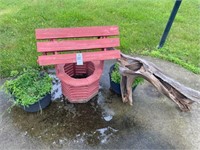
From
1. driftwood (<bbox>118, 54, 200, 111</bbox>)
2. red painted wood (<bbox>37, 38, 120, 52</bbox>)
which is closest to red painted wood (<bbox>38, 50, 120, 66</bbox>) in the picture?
red painted wood (<bbox>37, 38, 120, 52</bbox>)

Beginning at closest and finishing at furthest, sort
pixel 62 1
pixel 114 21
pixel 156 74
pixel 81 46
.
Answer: pixel 156 74 < pixel 81 46 < pixel 114 21 < pixel 62 1

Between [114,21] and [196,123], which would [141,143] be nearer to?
[196,123]

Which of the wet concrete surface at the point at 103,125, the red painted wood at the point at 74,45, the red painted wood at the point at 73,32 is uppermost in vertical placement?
the red painted wood at the point at 73,32

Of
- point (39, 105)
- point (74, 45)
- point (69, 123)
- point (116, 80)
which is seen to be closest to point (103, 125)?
point (69, 123)

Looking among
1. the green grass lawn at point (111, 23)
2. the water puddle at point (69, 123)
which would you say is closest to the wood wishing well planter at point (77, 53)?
the water puddle at point (69, 123)

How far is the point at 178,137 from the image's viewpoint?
9.84 feet

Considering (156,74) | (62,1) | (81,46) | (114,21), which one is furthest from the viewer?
(62,1)

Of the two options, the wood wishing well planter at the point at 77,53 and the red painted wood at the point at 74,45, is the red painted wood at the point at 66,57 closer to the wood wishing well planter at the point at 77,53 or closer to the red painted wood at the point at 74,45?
the wood wishing well planter at the point at 77,53

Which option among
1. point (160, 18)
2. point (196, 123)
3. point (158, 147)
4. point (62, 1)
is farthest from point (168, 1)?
point (158, 147)

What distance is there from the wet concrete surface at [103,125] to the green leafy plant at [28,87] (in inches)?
11.0

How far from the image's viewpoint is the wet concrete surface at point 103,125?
2.88 m

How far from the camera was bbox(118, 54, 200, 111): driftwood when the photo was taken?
111 inches

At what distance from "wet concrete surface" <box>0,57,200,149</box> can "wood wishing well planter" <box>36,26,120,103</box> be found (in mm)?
227

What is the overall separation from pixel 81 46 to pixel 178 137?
166 centimetres
